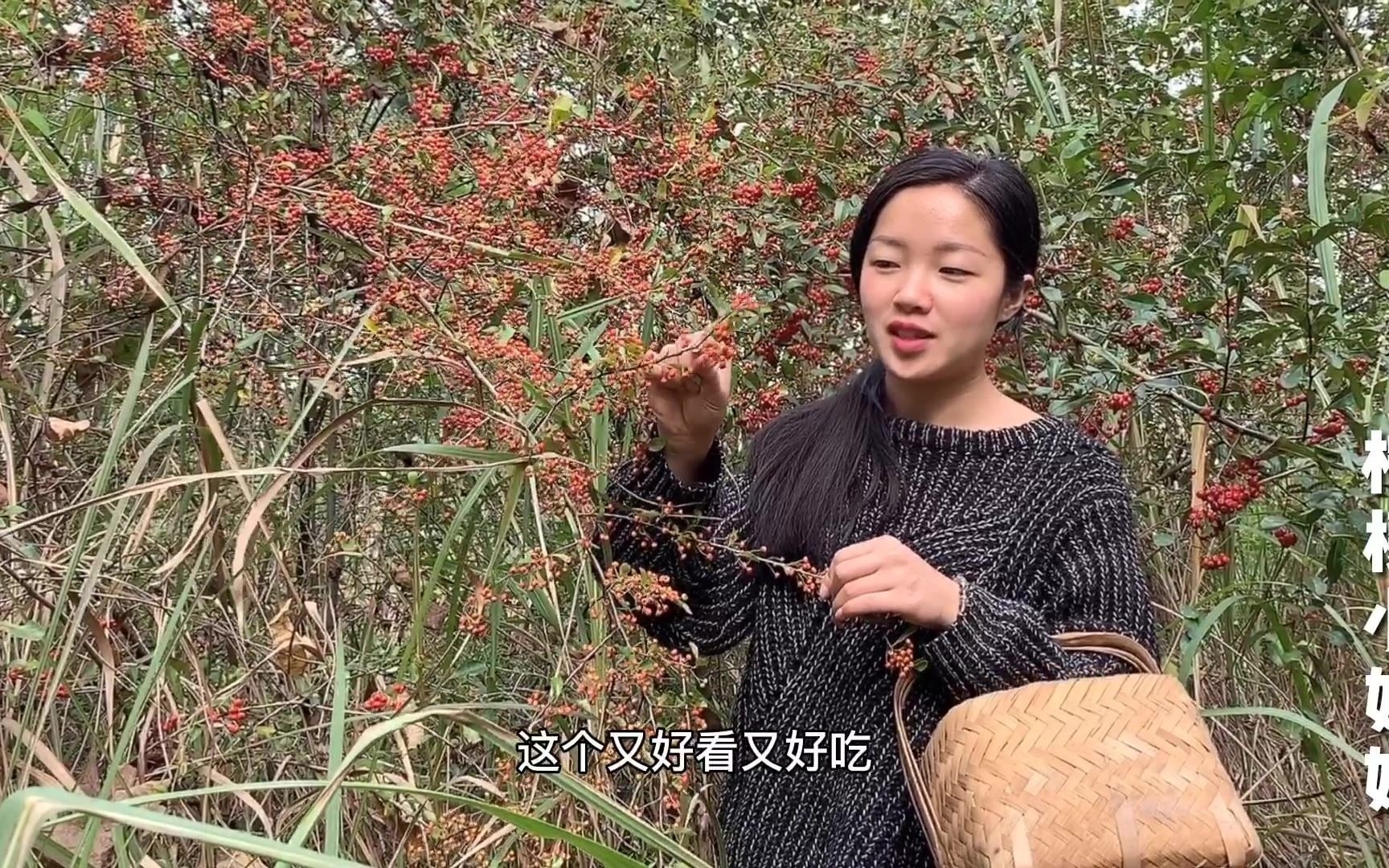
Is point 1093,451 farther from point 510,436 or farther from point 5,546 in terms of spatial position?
point 5,546

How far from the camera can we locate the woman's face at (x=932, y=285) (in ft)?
3.64

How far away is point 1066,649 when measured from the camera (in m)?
1.05

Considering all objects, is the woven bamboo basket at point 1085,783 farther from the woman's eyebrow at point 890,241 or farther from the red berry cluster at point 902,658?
the woman's eyebrow at point 890,241

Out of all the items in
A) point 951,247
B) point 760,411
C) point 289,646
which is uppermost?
point 951,247

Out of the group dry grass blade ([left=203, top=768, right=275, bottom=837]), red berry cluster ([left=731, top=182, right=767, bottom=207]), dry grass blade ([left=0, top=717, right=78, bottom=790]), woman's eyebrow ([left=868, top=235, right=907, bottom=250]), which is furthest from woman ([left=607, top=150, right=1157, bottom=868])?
dry grass blade ([left=0, top=717, right=78, bottom=790])

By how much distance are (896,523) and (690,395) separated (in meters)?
0.22

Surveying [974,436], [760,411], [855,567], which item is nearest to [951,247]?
[974,436]

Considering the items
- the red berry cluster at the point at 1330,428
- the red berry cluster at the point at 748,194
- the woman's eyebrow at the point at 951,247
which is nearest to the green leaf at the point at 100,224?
the red berry cluster at the point at 748,194

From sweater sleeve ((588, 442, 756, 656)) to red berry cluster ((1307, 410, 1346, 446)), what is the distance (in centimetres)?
61

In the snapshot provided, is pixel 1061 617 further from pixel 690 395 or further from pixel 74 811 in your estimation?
pixel 74 811

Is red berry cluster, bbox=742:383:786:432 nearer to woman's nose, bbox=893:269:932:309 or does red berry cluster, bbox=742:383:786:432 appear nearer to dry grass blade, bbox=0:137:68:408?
woman's nose, bbox=893:269:932:309

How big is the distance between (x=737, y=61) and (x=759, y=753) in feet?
3.22

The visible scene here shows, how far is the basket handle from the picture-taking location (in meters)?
1.02

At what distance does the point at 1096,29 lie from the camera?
192 centimetres
